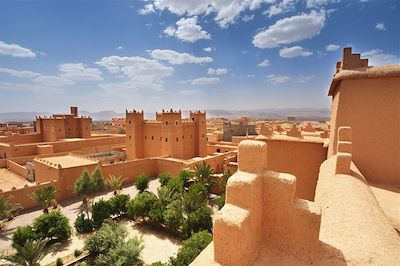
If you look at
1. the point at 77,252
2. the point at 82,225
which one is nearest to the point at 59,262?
the point at 77,252

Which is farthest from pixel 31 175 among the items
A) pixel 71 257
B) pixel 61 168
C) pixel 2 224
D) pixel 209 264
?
pixel 209 264

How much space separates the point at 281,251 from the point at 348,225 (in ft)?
4.46

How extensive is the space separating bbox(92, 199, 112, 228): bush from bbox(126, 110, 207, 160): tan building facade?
36.1 feet

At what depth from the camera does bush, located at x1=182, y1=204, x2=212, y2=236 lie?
1244 centimetres

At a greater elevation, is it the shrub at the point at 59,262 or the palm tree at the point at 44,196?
the palm tree at the point at 44,196

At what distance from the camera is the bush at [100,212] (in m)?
13.7

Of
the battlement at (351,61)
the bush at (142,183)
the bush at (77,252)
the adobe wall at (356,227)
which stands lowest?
the bush at (77,252)

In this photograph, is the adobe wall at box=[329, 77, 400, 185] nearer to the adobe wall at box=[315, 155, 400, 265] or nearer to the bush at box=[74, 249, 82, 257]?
the adobe wall at box=[315, 155, 400, 265]

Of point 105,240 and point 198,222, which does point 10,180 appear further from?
point 198,222

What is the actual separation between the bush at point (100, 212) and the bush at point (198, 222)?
4.98 m

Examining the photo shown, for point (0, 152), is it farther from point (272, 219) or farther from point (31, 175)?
point (272, 219)

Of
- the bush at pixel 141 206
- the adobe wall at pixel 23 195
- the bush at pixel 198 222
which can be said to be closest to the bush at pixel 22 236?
the adobe wall at pixel 23 195

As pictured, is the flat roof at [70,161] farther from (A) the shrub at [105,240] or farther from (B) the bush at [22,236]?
(A) the shrub at [105,240]

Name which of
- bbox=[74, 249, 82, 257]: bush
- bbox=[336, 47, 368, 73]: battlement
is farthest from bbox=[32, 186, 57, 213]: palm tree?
bbox=[336, 47, 368, 73]: battlement
